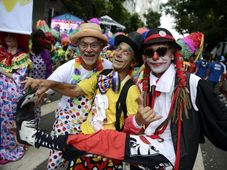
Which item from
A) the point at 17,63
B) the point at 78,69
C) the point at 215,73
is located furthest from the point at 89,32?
the point at 215,73

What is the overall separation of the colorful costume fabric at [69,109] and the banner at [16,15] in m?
0.50

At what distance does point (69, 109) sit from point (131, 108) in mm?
722

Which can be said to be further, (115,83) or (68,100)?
(68,100)

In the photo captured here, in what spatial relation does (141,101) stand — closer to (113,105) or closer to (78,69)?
(113,105)

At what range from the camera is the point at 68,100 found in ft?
9.78

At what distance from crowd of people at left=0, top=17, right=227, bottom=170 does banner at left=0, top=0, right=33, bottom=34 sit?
46cm

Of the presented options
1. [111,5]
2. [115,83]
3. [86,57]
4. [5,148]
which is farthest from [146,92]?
[111,5]

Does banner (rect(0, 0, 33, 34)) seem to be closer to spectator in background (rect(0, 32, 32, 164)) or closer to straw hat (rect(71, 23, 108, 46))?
straw hat (rect(71, 23, 108, 46))

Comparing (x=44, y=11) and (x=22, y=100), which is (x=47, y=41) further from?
(x=44, y=11)

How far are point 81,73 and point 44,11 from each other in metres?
20.7

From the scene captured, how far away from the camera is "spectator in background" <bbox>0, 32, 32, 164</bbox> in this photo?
382 cm

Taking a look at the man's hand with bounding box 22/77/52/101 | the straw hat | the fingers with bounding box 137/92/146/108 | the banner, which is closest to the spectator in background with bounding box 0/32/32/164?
the banner

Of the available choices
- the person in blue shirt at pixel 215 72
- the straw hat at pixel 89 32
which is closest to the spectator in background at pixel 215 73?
the person in blue shirt at pixel 215 72

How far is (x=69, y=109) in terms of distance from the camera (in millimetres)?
2947
